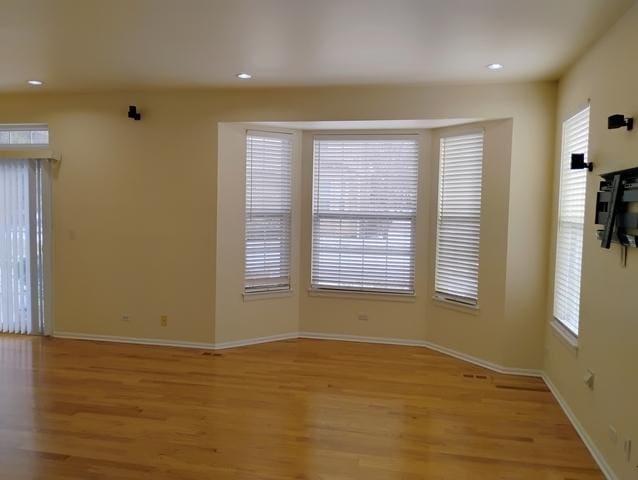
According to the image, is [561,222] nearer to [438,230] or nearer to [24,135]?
[438,230]

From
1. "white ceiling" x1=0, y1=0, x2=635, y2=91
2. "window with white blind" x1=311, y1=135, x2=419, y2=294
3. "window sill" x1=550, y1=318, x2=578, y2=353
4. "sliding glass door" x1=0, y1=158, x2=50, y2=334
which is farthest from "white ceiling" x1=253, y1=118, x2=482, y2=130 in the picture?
"sliding glass door" x1=0, y1=158, x2=50, y2=334

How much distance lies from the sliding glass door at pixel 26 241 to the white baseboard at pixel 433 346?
2985mm

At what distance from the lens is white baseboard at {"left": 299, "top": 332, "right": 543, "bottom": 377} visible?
4.52 m

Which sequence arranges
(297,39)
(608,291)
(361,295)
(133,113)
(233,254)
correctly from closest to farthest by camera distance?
(608,291) < (297,39) < (133,113) < (233,254) < (361,295)

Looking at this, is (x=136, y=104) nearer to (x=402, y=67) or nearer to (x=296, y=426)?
(x=402, y=67)

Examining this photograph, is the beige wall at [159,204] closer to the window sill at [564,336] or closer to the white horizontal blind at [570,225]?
the window sill at [564,336]

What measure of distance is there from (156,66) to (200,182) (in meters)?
1.26

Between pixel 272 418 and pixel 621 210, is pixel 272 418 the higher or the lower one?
the lower one

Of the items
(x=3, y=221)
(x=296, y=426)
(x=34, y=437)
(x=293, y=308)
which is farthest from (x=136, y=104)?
(x=296, y=426)

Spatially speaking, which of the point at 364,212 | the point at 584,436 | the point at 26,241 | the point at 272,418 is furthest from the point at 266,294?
the point at 584,436

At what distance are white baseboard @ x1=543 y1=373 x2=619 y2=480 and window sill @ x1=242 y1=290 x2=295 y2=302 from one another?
9.03 ft

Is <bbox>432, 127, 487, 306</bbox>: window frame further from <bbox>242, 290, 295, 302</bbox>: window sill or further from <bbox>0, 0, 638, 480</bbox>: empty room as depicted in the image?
<bbox>242, 290, 295, 302</bbox>: window sill

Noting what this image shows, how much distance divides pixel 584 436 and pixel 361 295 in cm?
267

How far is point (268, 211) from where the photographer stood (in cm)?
535
